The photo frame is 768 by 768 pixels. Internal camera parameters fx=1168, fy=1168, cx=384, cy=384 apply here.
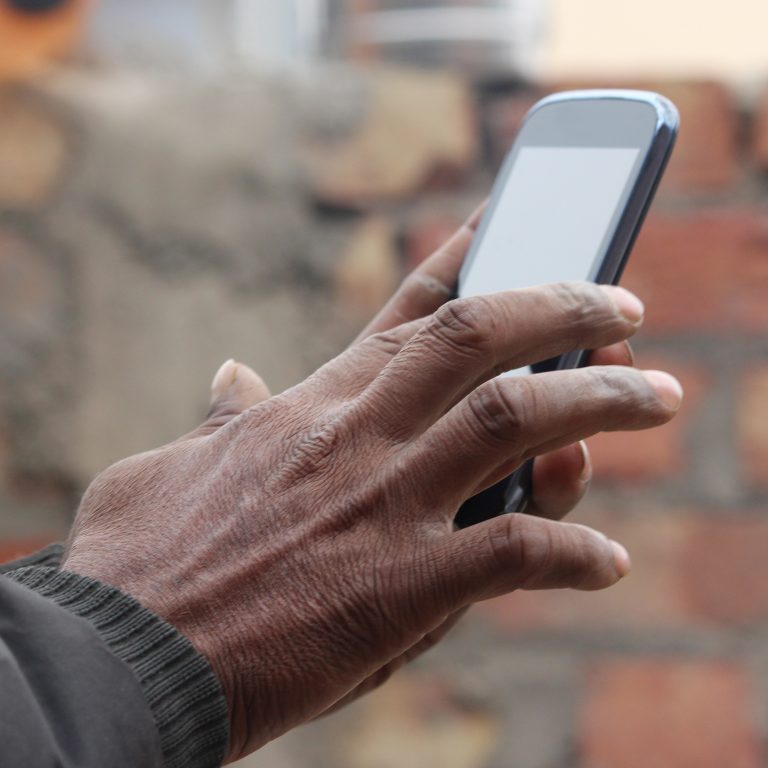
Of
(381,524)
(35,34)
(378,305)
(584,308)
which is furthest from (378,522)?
(35,34)

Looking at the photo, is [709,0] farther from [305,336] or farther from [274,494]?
[274,494]

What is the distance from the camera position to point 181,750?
0.37 meters

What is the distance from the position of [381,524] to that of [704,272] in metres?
0.45

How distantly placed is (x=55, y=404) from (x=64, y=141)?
18cm

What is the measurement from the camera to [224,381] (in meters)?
0.51

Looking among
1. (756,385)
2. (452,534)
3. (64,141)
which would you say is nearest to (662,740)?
(756,385)

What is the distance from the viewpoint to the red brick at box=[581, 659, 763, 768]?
2.58 feet

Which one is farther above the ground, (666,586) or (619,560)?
(619,560)

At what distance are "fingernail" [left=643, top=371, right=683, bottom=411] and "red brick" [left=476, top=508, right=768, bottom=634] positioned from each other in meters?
0.37

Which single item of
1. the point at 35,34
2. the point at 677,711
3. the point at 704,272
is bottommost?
the point at 677,711

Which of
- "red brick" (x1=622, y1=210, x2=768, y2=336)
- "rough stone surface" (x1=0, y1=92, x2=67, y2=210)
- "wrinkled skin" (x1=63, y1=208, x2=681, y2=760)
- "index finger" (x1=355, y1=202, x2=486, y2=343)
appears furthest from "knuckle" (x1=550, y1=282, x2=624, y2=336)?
"rough stone surface" (x1=0, y1=92, x2=67, y2=210)

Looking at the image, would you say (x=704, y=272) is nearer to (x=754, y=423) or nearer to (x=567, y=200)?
(x=754, y=423)

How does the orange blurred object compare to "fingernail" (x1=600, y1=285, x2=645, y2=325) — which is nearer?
"fingernail" (x1=600, y1=285, x2=645, y2=325)

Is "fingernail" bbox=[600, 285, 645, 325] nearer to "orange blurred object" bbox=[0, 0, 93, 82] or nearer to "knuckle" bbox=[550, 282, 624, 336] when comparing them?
"knuckle" bbox=[550, 282, 624, 336]
